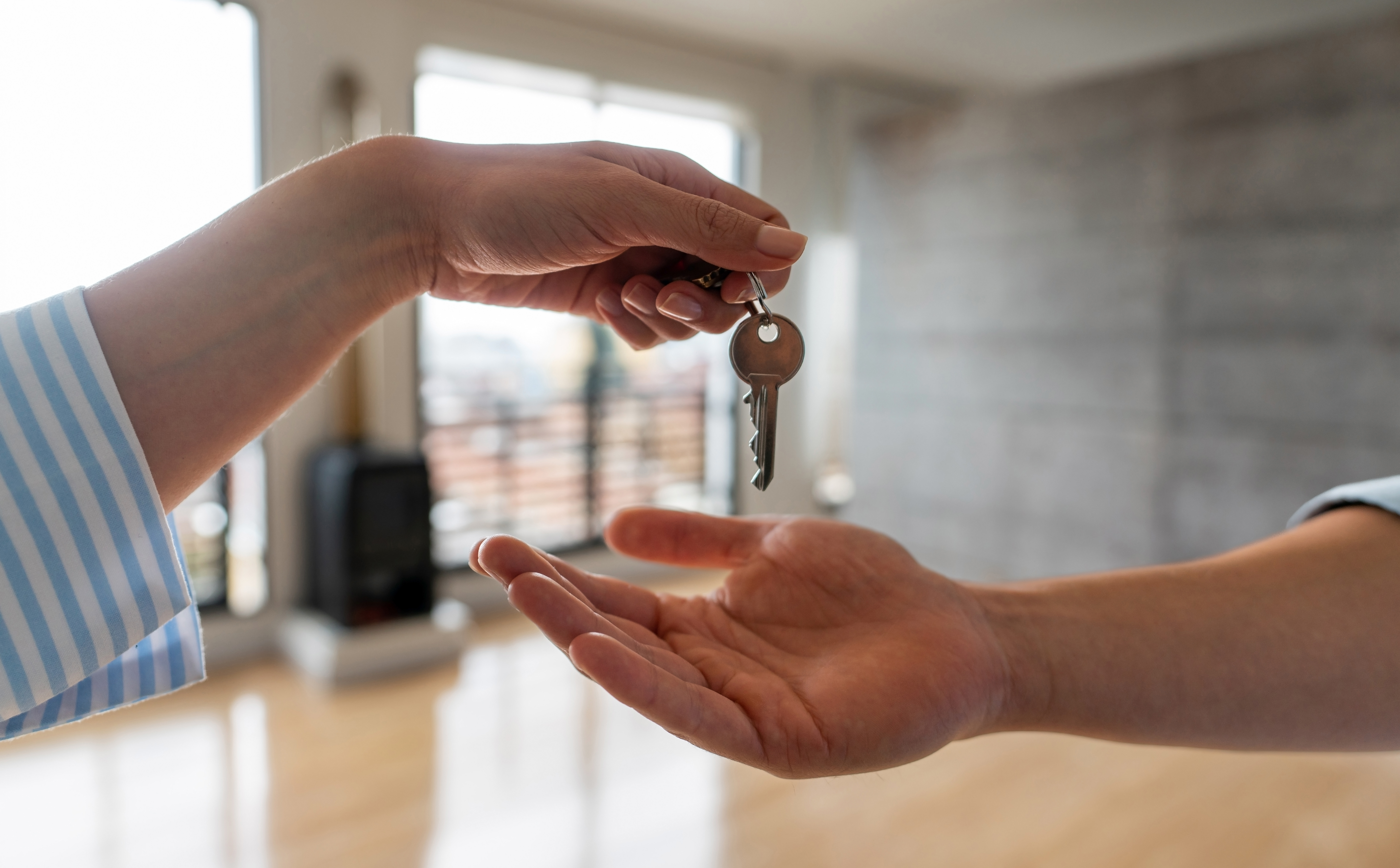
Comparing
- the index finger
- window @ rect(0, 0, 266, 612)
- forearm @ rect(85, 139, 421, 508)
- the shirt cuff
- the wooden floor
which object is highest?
window @ rect(0, 0, 266, 612)

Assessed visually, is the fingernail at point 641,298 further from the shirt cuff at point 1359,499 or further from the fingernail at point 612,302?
the shirt cuff at point 1359,499

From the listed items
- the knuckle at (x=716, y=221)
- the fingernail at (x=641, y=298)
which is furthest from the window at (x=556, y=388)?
the knuckle at (x=716, y=221)

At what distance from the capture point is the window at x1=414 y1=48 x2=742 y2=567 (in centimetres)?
409

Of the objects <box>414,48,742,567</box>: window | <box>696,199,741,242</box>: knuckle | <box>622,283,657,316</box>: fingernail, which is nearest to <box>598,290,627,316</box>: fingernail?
<box>622,283,657,316</box>: fingernail

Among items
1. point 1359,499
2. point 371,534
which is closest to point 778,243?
point 1359,499

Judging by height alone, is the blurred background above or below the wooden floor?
above

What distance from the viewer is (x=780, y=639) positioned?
3.49 ft

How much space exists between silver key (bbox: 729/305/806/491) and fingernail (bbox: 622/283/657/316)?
0.14 m

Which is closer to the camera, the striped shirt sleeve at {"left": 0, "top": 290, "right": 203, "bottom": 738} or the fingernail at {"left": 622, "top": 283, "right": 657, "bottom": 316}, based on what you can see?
the striped shirt sleeve at {"left": 0, "top": 290, "right": 203, "bottom": 738}

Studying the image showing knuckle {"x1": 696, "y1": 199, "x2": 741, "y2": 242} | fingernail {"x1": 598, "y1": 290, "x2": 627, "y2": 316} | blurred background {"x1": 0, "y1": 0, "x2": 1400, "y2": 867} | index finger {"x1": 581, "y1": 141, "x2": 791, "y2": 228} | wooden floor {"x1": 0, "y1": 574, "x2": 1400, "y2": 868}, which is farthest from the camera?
blurred background {"x1": 0, "y1": 0, "x2": 1400, "y2": 867}

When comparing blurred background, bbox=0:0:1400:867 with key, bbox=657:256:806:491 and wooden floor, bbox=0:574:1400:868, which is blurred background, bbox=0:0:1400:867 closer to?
wooden floor, bbox=0:574:1400:868

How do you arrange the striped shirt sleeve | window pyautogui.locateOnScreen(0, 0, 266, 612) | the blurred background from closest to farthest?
1. the striped shirt sleeve
2. the blurred background
3. window pyautogui.locateOnScreen(0, 0, 266, 612)

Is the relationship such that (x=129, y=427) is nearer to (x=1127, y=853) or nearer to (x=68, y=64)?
(x=1127, y=853)

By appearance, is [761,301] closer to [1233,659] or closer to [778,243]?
[778,243]
